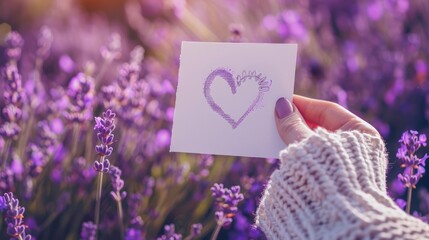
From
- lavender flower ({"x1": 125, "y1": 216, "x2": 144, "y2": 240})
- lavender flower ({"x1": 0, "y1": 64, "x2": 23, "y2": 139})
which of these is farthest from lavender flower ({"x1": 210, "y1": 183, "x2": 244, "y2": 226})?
lavender flower ({"x1": 0, "y1": 64, "x2": 23, "y2": 139})

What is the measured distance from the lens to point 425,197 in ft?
6.73

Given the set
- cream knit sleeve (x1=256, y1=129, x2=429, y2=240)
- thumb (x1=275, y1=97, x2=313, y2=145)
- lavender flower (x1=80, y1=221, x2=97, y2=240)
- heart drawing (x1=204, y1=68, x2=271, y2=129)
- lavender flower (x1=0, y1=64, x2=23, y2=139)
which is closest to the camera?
cream knit sleeve (x1=256, y1=129, x2=429, y2=240)

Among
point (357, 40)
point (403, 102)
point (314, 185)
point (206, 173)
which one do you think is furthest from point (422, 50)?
point (314, 185)

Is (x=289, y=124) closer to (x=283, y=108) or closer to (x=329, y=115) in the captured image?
(x=283, y=108)

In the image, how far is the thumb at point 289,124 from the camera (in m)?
1.26

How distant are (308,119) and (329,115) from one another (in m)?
0.07

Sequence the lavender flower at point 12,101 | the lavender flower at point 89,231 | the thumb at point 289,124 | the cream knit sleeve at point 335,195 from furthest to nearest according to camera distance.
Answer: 1. the lavender flower at point 12,101
2. the lavender flower at point 89,231
3. the thumb at point 289,124
4. the cream knit sleeve at point 335,195

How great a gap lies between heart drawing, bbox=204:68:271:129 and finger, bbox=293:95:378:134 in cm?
12

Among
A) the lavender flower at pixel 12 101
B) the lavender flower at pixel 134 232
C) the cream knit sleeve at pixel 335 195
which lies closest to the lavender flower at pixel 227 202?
the cream knit sleeve at pixel 335 195

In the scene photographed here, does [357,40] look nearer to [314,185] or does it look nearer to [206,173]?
[206,173]

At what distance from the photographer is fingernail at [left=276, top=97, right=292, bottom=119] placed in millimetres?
1312

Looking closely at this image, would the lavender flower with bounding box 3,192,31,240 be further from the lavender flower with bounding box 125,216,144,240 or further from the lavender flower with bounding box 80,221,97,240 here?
the lavender flower with bounding box 125,216,144,240

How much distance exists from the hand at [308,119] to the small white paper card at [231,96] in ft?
0.12

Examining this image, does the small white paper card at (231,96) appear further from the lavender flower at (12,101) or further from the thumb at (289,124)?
the lavender flower at (12,101)
